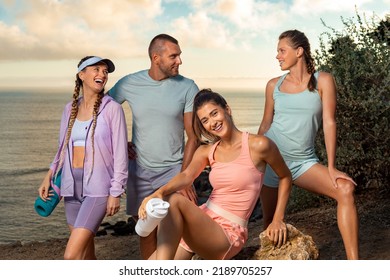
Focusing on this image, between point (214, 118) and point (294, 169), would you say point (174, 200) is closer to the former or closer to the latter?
point (214, 118)

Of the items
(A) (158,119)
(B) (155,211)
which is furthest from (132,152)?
(B) (155,211)

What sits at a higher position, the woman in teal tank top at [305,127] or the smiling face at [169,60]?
the smiling face at [169,60]

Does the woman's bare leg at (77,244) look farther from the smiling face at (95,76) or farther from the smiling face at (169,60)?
the smiling face at (169,60)

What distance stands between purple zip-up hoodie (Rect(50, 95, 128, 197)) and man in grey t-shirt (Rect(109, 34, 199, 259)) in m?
0.65

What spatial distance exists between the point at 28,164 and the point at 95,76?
26577mm

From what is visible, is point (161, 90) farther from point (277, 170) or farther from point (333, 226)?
point (333, 226)

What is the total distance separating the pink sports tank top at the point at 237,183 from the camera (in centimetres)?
521

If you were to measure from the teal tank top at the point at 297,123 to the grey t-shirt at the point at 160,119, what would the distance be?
77cm

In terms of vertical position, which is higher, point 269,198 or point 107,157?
point 107,157

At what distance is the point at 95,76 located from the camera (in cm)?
546

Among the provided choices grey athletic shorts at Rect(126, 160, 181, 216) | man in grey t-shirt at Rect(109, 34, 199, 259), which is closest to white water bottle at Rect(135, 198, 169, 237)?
man in grey t-shirt at Rect(109, 34, 199, 259)

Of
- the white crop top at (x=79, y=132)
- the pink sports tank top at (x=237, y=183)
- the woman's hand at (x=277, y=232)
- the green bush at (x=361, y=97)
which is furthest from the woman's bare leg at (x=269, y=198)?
the green bush at (x=361, y=97)
